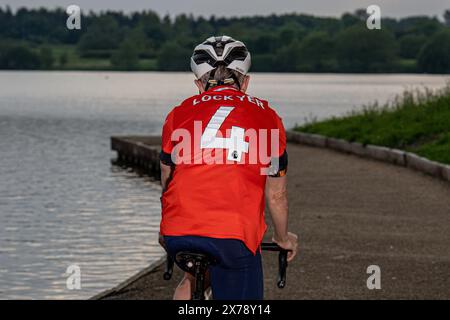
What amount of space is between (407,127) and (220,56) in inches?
850

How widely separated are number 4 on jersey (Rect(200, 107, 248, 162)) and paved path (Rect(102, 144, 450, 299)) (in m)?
5.68

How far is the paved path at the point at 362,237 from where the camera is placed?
11.7m

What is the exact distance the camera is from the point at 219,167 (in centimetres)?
570

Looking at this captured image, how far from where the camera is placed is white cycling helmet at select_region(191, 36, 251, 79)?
613cm

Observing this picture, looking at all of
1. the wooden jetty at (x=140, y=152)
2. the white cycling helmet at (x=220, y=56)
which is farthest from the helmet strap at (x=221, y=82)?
the wooden jetty at (x=140, y=152)

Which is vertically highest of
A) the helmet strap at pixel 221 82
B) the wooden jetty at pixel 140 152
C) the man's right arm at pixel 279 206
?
the helmet strap at pixel 221 82

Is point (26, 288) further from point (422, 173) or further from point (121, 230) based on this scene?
point (422, 173)

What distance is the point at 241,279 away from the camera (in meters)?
5.75

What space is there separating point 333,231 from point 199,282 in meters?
9.67

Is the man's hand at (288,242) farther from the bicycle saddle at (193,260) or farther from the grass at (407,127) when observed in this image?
Answer: the grass at (407,127)

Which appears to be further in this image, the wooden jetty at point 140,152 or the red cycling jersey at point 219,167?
the wooden jetty at point 140,152

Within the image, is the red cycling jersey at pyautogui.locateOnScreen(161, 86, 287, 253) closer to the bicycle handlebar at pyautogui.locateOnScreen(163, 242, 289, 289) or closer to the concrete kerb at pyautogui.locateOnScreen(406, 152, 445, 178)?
the bicycle handlebar at pyautogui.locateOnScreen(163, 242, 289, 289)

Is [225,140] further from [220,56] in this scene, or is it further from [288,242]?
[288,242]

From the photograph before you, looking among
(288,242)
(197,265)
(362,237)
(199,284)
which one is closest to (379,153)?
(362,237)
